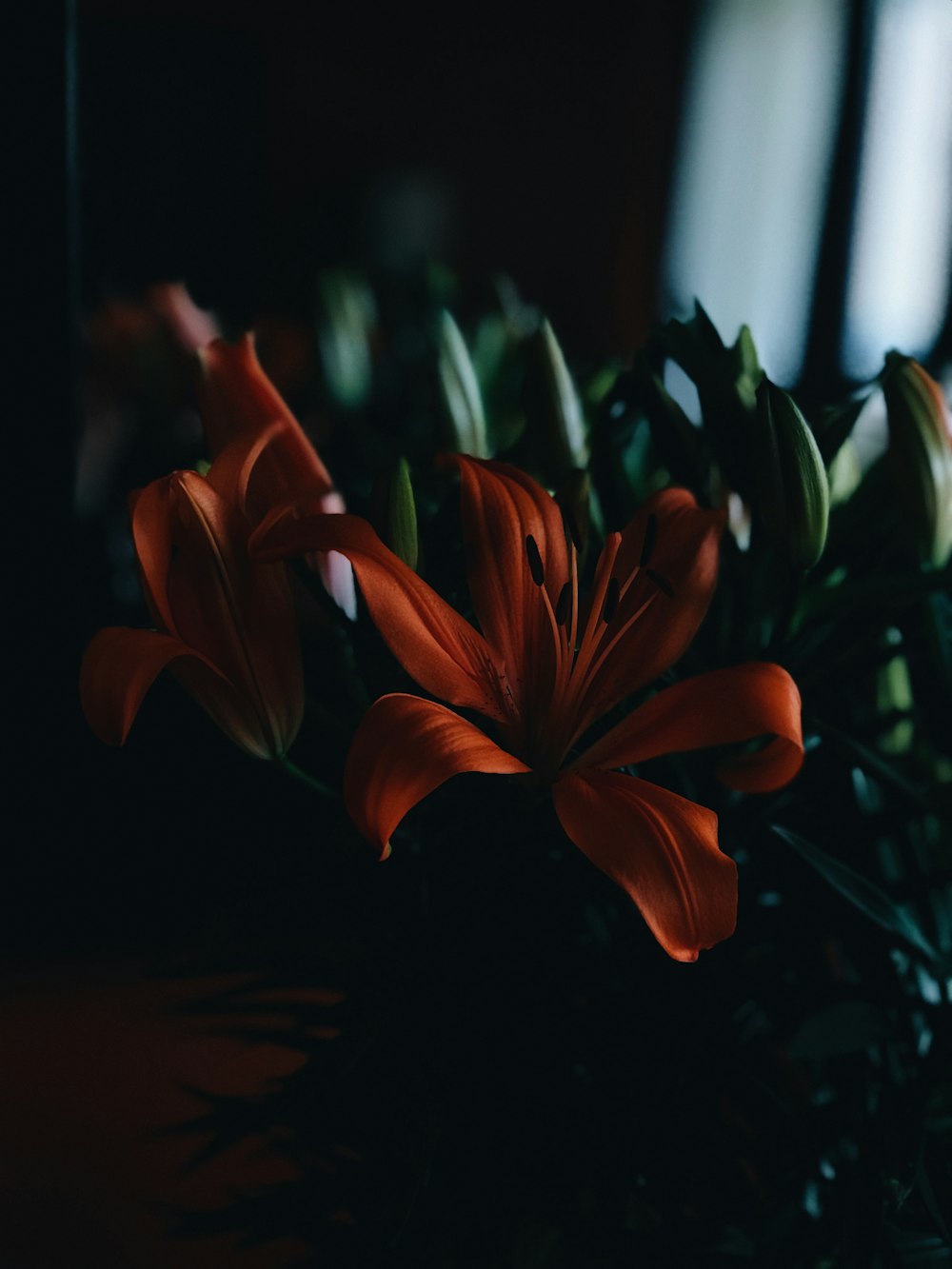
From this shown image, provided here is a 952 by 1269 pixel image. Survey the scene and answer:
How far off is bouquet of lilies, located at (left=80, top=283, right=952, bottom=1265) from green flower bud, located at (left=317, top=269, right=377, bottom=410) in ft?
0.62

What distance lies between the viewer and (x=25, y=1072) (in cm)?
60

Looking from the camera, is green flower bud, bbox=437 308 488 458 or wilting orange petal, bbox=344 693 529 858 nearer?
wilting orange petal, bbox=344 693 529 858

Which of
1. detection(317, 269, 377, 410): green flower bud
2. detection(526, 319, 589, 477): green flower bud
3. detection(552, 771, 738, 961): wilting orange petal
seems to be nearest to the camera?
detection(552, 771, 738, 961): wilting orange petal

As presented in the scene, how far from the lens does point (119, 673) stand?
0.26m

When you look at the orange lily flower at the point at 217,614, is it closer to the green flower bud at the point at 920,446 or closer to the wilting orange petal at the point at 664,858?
the wilting orange petal at the point at 664,858

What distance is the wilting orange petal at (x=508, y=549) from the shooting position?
0.30m

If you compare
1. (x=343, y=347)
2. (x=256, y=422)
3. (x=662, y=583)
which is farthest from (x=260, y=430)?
(x=343, y=347)

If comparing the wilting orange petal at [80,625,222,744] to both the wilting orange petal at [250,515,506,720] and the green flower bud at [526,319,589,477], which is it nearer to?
the wilting orange petal at [250,515,506,720]

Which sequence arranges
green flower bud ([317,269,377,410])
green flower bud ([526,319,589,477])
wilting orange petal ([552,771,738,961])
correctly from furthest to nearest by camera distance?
1. green flower bud ([317,269,377,410])
2. green flower bud ([526,319,589,477])
3. wilting orange petal ([552,771,738,961])

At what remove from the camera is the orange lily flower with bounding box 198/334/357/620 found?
33 centimetres

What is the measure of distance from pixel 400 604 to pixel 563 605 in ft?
0.17

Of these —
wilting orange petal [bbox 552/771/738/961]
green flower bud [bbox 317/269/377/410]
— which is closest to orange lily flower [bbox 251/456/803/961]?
wilting orange petal [bbox 552/771/738/961]

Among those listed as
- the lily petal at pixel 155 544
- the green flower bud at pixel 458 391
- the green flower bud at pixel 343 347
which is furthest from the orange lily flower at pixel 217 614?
the green flower bud at pixel 343 347

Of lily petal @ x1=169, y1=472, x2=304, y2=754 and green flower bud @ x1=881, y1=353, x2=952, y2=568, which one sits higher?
green flower bud @ x1=881, y1=353, x2=952, y2=568
